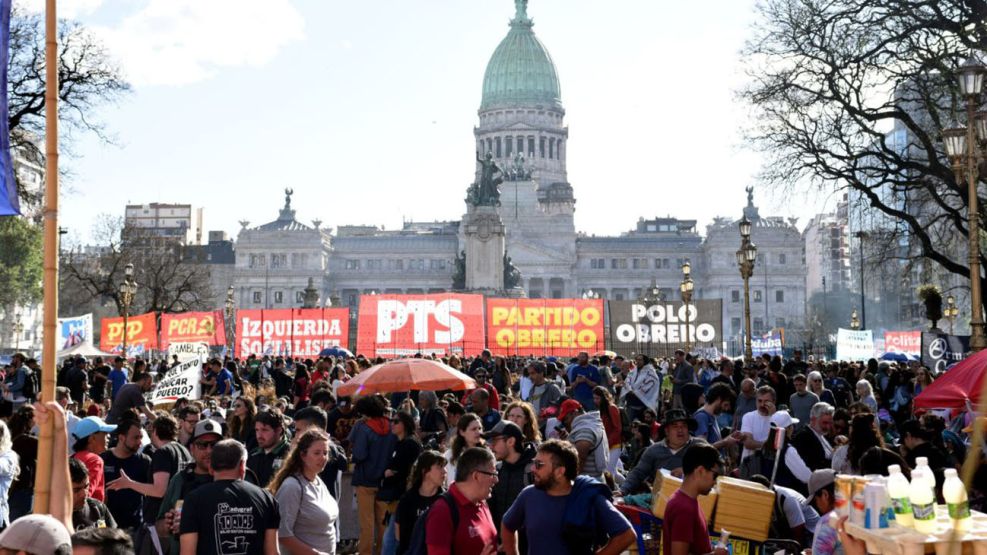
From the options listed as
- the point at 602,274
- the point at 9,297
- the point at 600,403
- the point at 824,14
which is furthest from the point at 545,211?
the point at 600,403

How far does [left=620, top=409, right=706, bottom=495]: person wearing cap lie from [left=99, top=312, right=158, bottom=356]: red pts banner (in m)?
33.2

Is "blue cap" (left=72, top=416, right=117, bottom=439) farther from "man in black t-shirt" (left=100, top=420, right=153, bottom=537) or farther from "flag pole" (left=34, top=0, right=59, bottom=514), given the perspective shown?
"flag pole" (left=34, top=0, right=59, bottom=514)

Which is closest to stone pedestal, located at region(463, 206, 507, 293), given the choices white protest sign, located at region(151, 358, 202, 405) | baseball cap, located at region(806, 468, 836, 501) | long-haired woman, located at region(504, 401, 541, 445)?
white protest sign, located at region(151, 358, 202, 405)

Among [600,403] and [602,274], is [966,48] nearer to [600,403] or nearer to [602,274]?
[600,403]

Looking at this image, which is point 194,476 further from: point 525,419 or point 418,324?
point 418,324

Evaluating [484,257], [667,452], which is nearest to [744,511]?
[667,452]

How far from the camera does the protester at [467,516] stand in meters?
7.14

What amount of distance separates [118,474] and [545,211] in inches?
5561

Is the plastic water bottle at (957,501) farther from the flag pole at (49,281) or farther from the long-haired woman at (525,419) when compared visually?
the long-haired woman at (525,419)

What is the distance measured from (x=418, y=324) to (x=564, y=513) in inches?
1281

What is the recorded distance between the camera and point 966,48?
25734mm

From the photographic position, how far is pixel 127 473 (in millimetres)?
9891

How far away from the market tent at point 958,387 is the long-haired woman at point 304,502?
5.89m

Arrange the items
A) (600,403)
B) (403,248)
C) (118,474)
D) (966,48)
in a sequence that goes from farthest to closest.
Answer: (403,248) < (966,48) < (600,403) < (118,474)
